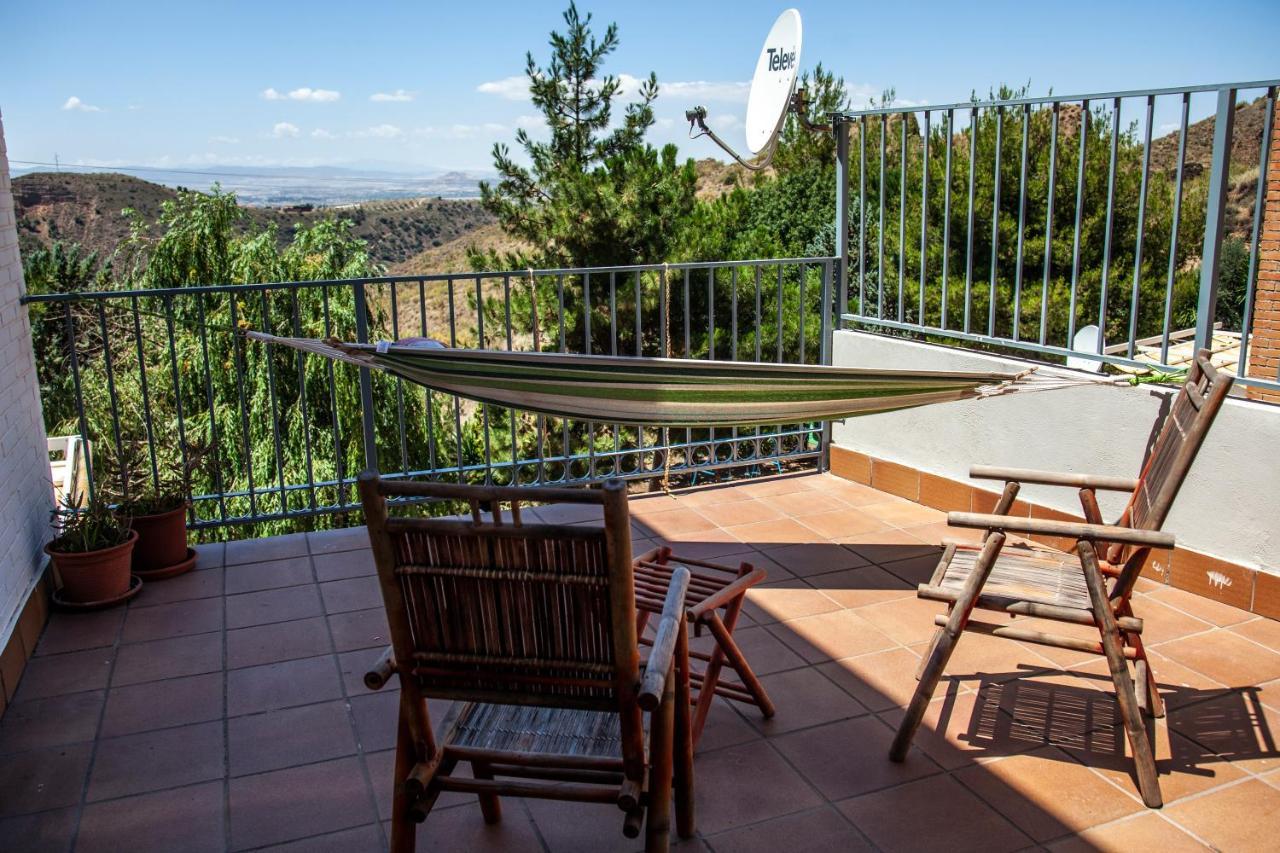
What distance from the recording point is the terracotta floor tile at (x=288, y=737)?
7.80 ft

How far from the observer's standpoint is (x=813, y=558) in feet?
12.0

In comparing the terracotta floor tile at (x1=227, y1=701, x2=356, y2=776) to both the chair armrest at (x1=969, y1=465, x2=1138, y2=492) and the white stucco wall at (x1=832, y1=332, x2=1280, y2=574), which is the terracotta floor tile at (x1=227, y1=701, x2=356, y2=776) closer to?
the chair armrest at (x1=969, y1=465, x2=1138, y2=492)

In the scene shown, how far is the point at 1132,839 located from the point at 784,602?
1.38 meters

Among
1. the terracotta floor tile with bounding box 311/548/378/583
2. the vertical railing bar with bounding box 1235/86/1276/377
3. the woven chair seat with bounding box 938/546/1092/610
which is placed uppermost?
the vertical railing bar with bounding box 1235/86/1276/377

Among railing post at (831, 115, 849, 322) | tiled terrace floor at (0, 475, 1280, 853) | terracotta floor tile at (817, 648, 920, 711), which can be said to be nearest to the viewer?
tiled terrace floor at (0, 475, 1280, 853)

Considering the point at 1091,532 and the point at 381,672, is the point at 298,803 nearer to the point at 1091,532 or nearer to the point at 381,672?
the point at 381,672

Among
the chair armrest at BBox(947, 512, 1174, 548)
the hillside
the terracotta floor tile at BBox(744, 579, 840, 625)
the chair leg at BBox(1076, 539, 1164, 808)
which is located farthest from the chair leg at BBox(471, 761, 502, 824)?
the hillside

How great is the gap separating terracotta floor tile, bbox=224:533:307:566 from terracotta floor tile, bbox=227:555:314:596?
48 millimetres

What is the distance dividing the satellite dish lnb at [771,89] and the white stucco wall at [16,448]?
9.47ft

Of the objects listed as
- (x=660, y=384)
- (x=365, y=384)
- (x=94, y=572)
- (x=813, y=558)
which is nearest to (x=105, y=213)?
(x=365, y=384)

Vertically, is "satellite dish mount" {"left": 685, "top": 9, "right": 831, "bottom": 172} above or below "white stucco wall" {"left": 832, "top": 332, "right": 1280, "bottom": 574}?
above

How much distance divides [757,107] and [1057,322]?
718 cm

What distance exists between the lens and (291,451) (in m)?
12.1

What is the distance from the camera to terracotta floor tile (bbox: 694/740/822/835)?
2111 mm
